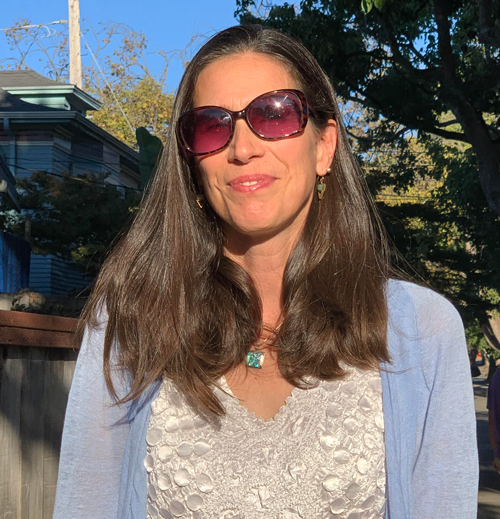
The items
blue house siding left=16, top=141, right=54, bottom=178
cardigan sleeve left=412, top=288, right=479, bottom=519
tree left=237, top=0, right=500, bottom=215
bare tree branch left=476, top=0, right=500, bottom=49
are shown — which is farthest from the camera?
blue house siding left=16, top=141, right=54, bottom=178

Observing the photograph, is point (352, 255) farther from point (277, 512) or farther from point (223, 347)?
point (277, 512)

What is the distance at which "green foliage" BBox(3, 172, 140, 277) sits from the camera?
17.4m

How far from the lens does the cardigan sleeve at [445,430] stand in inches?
71.7

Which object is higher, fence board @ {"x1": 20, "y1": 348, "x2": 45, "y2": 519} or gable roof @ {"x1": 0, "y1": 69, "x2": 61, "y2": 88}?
gable roof @ {"x1": 0, "y1": 69, "x2": 61, "y2": 88}

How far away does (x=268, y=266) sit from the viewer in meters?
2.25

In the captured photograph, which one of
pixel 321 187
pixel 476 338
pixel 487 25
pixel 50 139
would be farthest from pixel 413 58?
pixel 476 338

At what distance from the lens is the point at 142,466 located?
192 centimetres

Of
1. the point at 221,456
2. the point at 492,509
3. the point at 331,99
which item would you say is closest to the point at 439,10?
the point at 492,509

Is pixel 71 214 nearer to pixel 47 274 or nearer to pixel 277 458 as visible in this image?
pixel 47 274

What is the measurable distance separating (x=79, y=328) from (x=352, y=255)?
807 millimetres

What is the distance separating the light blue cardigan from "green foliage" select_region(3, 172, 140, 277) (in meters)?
15.4

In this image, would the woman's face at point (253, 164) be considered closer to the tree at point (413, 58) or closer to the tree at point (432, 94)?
the tree at point (432, 94)

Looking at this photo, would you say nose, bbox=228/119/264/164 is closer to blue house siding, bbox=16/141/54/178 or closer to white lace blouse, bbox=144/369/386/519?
white lace blouse, bbox=144/369/386/519

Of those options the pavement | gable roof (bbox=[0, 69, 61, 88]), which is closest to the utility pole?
gable roof (bbox=[0, 69, 61, 88])
